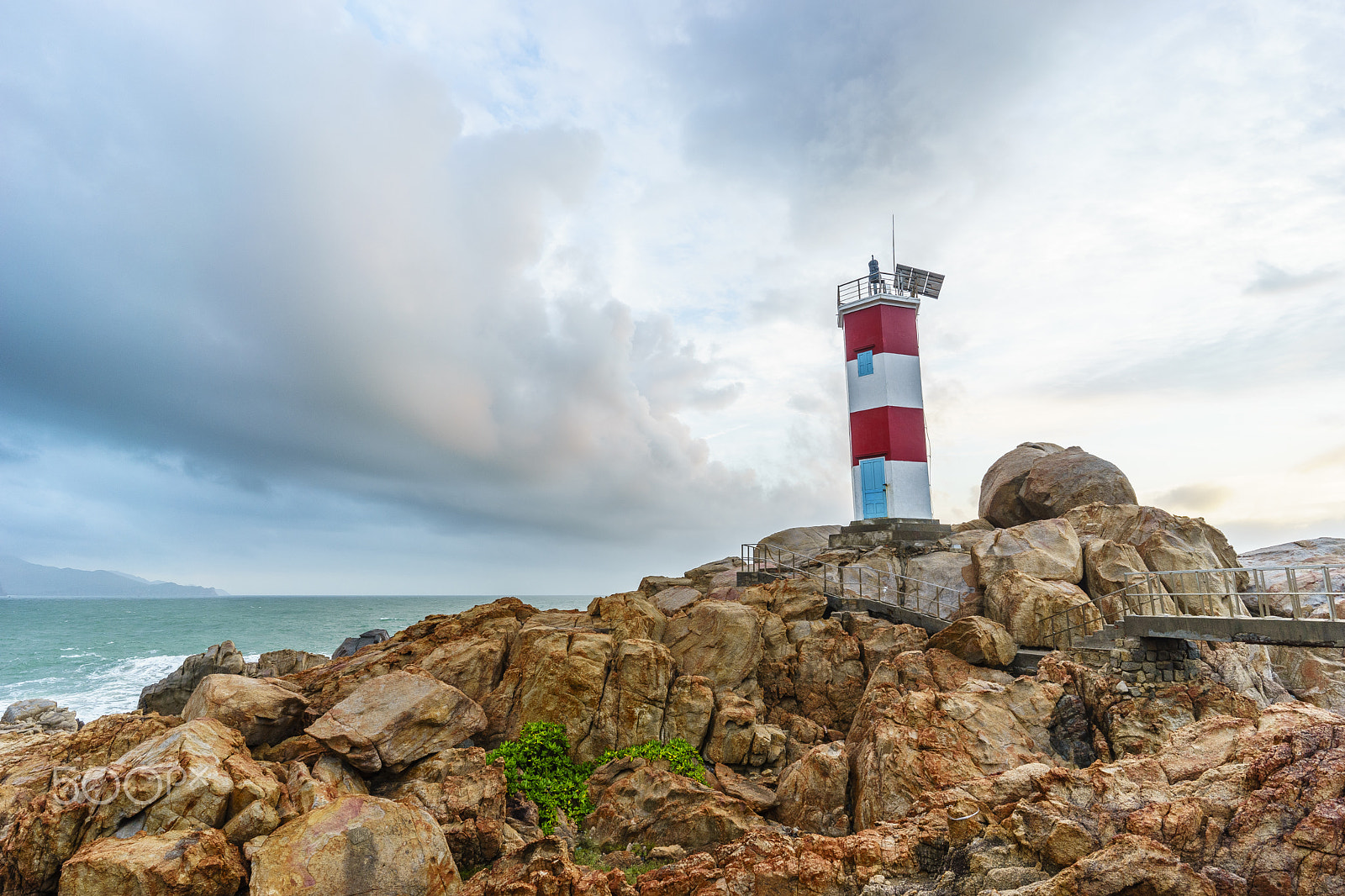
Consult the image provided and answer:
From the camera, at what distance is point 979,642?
18.0 m

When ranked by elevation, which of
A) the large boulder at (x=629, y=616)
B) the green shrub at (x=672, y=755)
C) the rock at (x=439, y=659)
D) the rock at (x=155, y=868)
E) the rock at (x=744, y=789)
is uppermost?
the large boulder at (x=629, y=616)

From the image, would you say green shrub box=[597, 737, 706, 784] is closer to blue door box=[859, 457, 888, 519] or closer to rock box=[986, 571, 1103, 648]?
rock box=[986, 571, 1103, 648]

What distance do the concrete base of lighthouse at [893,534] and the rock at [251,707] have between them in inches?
838

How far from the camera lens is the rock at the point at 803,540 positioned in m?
30.7

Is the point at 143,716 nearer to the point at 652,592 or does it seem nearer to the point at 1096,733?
the point at 652,592

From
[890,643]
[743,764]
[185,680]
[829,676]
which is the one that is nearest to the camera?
[743,764]

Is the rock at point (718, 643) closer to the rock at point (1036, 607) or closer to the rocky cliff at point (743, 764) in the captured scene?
the rocky cliff at point (743, 764)

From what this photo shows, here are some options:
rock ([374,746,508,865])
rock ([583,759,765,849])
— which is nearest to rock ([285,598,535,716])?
rock ([374,746,508,865])

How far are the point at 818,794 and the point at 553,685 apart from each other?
6.76m

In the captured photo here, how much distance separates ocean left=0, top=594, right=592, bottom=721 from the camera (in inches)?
1815

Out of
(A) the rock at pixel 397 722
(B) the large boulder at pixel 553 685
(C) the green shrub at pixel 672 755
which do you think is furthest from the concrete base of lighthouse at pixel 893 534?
(A) the rock at pixel 397 722

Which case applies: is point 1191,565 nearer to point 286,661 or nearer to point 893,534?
point 893,534

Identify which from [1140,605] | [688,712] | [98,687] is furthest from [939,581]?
[98,687]

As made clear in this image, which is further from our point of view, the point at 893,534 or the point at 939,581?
the point at 893,534
